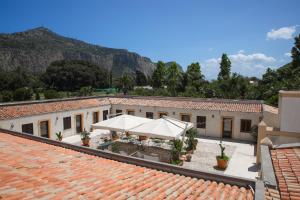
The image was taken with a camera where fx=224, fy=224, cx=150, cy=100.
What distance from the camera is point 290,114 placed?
1172 cm

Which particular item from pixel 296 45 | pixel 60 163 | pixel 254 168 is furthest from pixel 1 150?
pixel 296 45

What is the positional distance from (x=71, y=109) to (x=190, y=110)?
11.5 metres

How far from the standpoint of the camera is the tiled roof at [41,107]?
56.9 ft

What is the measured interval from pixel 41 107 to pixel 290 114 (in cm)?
1875

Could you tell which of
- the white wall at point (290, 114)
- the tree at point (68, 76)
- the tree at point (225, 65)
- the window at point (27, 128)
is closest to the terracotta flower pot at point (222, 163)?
the white wall at point (290, 114)

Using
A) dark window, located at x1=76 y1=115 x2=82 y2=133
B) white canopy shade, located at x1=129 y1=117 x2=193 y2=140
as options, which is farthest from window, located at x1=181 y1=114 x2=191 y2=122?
dark window, located at x1=76 y1=115 x2=82 y2=133

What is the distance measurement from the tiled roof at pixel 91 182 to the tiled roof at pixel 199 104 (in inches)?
629

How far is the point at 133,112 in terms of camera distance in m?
24.8

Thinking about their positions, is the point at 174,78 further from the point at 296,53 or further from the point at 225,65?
the point at 296,53

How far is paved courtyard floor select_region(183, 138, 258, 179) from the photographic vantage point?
1323 centimetres

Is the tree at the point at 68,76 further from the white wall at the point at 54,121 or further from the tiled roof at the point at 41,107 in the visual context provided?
the white wall at the point at 54,121

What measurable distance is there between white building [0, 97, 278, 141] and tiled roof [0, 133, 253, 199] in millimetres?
11989

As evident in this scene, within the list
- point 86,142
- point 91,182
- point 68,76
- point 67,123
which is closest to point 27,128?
point 67,123

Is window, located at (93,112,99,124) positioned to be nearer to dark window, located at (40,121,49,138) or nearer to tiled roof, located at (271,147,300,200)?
dark window, located at (40,121,49,138)
